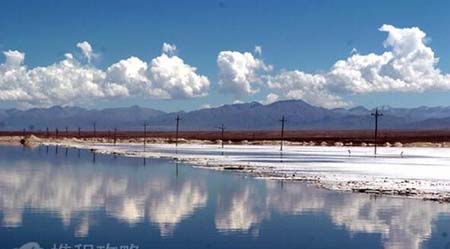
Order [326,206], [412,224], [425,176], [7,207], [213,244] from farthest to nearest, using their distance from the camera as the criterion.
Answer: [425,176]
[326,206]
[7,207]
[412,224]
[213,244]

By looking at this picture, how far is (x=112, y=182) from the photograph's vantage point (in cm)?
3919

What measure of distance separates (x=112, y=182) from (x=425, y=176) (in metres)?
21.6

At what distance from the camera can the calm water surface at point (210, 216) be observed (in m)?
19.9

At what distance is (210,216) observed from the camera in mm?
25125

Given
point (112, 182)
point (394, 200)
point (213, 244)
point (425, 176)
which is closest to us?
point (213, 244)

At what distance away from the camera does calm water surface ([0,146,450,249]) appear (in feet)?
65.3

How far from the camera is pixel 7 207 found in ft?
86.4

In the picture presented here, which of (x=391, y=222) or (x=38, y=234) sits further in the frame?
(x=391, y=222)

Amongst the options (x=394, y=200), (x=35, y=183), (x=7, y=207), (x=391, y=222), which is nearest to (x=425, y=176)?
(x=394, y=200)

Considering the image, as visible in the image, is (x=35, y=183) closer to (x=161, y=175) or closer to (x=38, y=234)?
(x=161, y=175)

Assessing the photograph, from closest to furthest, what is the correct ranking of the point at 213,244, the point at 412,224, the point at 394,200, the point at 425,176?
the point at 213,244, the point at 412,224, the point at 394,200, the point at 425,176

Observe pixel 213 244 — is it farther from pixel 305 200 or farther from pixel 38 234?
pixel 305 200

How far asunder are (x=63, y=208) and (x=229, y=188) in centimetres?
1176

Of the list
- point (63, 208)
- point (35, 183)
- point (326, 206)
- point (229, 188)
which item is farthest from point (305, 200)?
point (35, 183)
